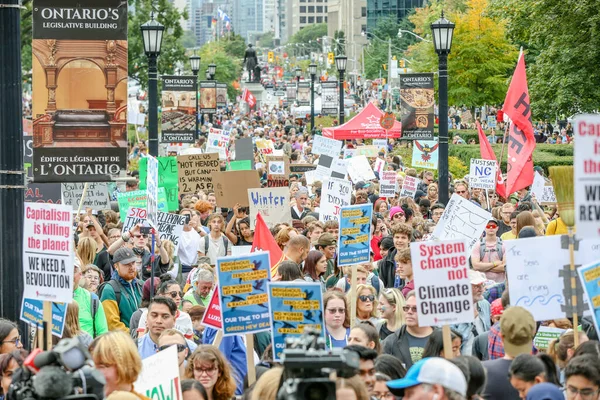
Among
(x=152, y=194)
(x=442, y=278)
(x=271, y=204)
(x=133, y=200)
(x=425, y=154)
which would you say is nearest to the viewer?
(x=442, y=278)

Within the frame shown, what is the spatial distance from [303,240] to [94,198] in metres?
5.79

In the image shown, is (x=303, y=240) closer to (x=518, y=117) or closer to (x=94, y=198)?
(x=94, y=198)

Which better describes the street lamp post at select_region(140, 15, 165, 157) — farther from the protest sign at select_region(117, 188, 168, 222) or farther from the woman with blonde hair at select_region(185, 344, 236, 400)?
the woman with blonde hair at select_region(185, 344, 236, 400)

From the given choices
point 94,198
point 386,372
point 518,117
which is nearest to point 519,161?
point 518,117

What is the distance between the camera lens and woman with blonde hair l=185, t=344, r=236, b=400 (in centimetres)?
790

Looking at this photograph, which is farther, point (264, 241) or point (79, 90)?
point (264, 241)

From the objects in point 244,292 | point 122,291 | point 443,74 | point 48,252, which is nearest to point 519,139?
point 443,74

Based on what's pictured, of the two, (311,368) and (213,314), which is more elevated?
(311,368)

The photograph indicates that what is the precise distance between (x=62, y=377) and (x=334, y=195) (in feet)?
42.0

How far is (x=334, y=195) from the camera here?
58.3 ft

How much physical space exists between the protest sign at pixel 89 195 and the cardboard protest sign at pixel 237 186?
1927 mm

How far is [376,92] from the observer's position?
12094 centimetres

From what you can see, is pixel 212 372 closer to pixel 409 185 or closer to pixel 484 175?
pixel 484 175

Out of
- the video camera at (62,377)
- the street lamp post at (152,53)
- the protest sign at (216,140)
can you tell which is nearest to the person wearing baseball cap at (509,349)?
the video camera at (62,377)
